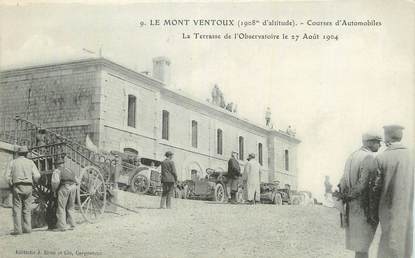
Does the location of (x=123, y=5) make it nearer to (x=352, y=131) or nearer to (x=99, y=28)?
(x=99, y=28)

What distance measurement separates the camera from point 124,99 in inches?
405

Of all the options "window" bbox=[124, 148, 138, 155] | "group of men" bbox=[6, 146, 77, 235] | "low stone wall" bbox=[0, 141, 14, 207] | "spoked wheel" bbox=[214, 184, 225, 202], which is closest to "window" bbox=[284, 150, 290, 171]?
"spoked wheel" bbox=[214, 184, 225, 202]

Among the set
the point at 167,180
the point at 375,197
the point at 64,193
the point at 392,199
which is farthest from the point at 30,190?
the point at 392,199

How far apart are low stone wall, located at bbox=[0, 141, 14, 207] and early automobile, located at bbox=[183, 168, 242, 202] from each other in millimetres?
3517

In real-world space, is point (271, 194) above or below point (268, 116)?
below

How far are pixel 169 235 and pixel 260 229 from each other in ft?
4.47

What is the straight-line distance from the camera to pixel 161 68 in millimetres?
9914

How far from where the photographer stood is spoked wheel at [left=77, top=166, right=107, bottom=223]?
871cm

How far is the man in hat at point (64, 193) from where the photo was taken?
8.46 m

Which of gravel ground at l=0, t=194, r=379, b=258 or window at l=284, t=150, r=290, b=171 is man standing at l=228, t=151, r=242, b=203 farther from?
gravel ground at l=0, t=194, r=379, b=258

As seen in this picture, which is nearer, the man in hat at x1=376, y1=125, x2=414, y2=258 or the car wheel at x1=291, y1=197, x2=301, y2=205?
the man in hat at x1=376, y1=125, x2=414, y2=258

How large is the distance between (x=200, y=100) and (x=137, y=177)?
1932 millimetres

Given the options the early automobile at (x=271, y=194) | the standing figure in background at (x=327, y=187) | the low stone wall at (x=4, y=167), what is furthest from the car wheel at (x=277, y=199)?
the low stone wall at (x=4, y=167)

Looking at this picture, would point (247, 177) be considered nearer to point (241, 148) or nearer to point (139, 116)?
point (241, 148)
